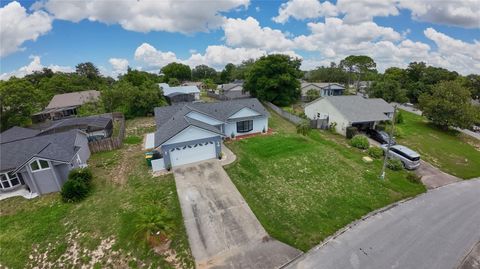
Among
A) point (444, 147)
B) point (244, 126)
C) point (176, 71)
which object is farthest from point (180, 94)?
point (176, 71)

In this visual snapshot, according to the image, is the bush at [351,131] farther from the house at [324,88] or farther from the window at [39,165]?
the house at [324,88]

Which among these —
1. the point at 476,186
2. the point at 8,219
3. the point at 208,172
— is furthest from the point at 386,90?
the point at 8,219

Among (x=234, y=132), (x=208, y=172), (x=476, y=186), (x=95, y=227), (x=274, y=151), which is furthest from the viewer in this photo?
(x=234, y=132)

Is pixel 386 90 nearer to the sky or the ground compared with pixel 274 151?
nearer to the sky

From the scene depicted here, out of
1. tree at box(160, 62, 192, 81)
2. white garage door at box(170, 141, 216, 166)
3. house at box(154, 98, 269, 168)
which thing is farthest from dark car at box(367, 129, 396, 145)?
tree at box(160, 62, 192, 81)

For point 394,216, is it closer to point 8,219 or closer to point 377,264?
point 377,264

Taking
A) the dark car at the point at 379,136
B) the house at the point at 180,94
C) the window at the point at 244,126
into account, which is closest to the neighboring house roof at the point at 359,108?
the dark car at the point at 379,136

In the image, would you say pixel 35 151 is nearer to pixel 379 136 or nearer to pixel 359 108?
pixel 379 136
